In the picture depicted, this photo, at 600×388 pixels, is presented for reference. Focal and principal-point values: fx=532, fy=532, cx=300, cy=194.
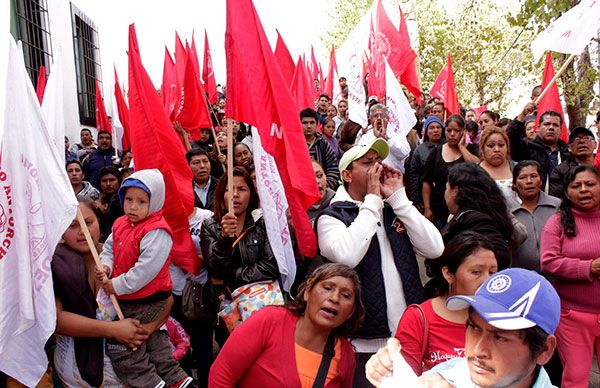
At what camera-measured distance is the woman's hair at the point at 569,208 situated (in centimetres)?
334

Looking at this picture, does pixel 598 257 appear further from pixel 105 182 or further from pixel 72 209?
pixel 105 182

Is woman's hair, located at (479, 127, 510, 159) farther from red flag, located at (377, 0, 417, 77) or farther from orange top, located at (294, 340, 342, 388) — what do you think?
red flag, located at (377, 0, 417, 77)

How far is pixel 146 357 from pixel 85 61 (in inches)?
616

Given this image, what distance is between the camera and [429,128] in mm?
6746

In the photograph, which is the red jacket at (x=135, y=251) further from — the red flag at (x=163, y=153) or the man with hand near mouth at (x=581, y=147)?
the man with hand near mouth at (x=581, y=147)

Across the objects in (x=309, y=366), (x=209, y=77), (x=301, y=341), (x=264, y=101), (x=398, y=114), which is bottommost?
(x=309, y=366)

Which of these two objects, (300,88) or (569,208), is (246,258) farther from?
(300,88)

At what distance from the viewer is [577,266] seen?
10.6ft

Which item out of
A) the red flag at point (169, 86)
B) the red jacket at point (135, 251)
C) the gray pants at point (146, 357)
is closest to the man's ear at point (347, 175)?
the red jacket at point (135, 251)

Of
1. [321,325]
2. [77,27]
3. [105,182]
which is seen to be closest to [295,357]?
[321,325]

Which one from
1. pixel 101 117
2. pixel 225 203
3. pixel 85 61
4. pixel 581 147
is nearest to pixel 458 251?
pixel 225 203

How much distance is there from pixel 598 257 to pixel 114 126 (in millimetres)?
6920

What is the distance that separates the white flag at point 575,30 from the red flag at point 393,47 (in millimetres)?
2882

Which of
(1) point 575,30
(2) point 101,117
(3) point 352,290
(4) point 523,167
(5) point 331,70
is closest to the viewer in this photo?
(3) point 352,290
